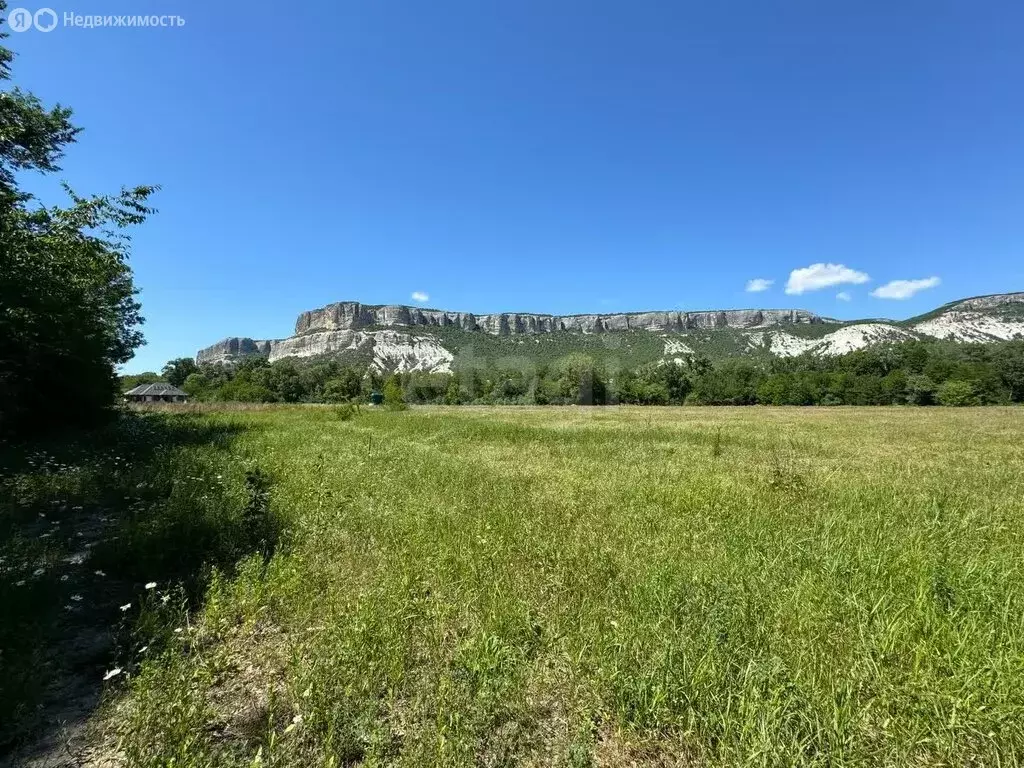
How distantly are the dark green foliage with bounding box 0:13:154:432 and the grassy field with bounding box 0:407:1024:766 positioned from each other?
5421 millimetres

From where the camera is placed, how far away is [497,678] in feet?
9.71

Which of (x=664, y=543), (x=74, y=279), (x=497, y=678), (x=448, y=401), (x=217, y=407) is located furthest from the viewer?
(x=448, y=401)

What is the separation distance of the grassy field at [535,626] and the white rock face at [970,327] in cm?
21005

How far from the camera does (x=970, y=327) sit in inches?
6516

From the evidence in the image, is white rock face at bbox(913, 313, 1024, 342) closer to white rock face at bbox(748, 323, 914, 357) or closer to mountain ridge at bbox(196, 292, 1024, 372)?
mountain ridge at bbox(196, 292, 1024, 372)

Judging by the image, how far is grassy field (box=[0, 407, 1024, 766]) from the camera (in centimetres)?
253

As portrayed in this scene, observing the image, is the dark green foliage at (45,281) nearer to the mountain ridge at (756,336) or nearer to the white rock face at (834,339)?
the mountain ridge at (756,336)

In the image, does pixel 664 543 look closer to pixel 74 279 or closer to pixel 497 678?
pixel 497 678

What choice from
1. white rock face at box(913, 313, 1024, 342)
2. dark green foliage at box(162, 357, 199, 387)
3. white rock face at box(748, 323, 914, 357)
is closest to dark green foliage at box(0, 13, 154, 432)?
dark green foliage at box(162, 357, 199, 387)

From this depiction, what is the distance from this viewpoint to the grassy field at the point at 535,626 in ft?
8.29

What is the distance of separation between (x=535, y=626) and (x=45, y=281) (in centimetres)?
1375

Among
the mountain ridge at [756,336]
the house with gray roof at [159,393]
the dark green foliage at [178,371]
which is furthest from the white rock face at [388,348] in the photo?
the house with gray roof at [159,393]

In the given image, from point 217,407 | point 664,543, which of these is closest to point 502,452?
point 664,543

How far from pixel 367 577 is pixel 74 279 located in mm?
12528
